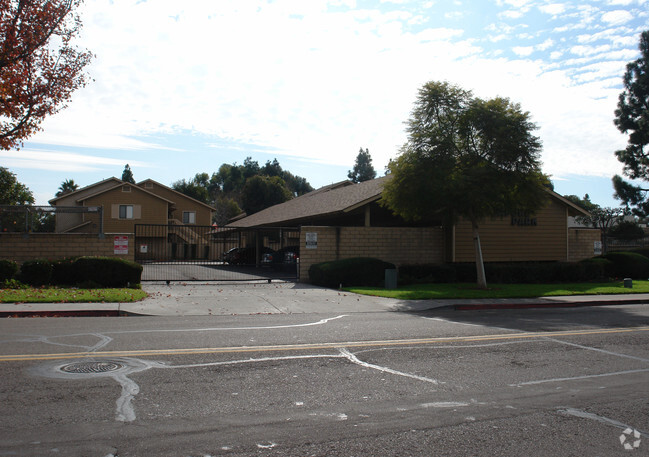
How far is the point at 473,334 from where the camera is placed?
9992 millimetres

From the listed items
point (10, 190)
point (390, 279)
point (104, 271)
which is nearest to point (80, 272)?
point (104, 271)

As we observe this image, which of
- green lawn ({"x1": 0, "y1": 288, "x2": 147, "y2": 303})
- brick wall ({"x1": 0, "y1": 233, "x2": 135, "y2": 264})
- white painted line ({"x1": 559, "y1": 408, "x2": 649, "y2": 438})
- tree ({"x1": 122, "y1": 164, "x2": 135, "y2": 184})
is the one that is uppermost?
tree ({"x1": 122, "y1": 164, "x2": 135, "y2": 184})

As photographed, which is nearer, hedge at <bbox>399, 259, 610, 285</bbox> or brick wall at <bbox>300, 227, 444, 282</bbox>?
brick wall at <bbox>300, 227, 444, 282</bbox>

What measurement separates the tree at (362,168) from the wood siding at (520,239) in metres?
79.4

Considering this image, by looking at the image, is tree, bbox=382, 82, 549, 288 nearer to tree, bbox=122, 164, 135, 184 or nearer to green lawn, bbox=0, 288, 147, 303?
green lawn, bbox=0, 288, 147, 303

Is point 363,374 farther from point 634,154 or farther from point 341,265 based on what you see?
point 634,154

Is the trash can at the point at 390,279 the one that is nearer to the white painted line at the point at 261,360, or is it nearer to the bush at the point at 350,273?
the bush at the point at 350,273

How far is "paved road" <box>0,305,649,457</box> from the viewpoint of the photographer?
14.5 ft

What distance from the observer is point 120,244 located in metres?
19.6

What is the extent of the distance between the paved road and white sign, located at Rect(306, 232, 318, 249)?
12.0 meters

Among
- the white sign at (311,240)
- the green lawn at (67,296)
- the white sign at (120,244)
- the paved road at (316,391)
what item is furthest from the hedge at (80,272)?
the paved road at (316,391)

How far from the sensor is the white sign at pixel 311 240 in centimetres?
2215

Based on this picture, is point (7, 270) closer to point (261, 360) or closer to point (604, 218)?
point (261, 360)

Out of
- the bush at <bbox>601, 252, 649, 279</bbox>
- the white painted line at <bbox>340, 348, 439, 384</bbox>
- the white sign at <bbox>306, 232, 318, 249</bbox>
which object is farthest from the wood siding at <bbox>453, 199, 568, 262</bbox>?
the white painted line at <bbox>340, 348, 439, 384</bbox>
